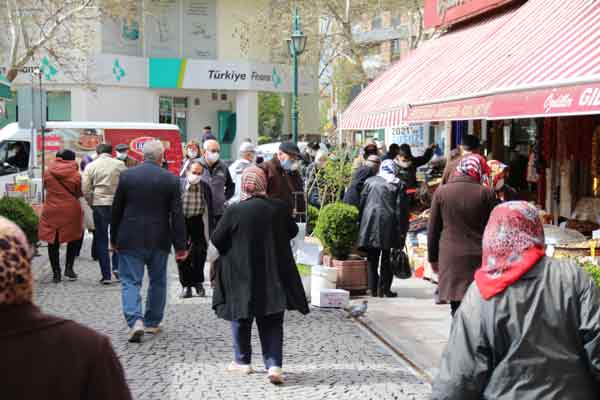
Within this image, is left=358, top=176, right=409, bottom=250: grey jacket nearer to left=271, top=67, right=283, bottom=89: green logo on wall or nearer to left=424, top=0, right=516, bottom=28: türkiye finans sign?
left=424, top=0, right=516, bottom=28: türkiye finans sign

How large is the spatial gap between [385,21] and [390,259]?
181 ft

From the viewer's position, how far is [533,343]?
138 inches

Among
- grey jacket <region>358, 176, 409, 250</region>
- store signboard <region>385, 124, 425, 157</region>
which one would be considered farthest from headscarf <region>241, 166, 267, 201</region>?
store signboard <region>385, 124, 425, 157</region>

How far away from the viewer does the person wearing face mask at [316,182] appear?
15.7 metres

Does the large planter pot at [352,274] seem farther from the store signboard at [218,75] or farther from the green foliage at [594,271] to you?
the store signboard at [218,75]

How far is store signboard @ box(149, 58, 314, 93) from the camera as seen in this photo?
1506 inches

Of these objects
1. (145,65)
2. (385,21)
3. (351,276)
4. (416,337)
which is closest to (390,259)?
(351,276)

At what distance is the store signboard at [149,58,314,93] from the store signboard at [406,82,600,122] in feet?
93.8

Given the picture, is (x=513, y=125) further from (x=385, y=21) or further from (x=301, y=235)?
(x=385, y=21)

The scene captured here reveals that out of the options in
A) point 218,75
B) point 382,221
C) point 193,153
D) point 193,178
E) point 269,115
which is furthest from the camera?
point 269,115

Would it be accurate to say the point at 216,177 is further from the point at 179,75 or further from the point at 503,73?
the point at 179,75

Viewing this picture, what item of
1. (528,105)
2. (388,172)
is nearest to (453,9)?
(388,172)

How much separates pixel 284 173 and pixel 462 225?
12.4ft

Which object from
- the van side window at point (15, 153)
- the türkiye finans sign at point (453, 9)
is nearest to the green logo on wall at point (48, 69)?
the van side window at point (15, 153)
